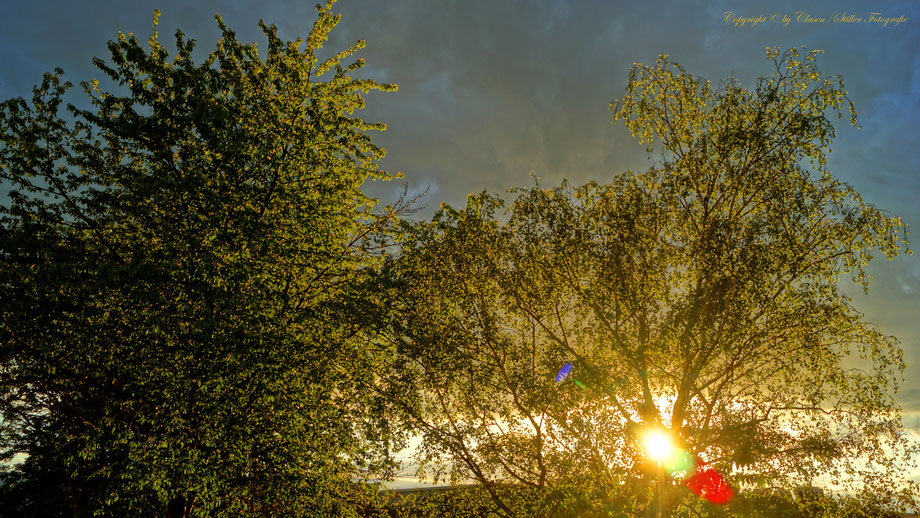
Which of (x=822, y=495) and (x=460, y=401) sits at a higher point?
(x=460, y=401)

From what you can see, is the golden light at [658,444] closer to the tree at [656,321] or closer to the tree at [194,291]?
the tree at [656,321]

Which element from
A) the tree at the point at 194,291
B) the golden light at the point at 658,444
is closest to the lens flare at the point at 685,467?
the golden light at the point at 658,444

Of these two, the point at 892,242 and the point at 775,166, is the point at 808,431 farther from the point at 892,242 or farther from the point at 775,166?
the point at 775,166

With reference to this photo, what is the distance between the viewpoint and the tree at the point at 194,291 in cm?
1490

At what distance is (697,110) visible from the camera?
22156mm

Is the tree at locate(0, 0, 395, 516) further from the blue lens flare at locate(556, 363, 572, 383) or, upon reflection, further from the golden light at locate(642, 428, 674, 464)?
the golden light at locate(642, 428, 674, 464)

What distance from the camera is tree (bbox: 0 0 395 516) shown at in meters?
14.9

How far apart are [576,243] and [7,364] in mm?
21264

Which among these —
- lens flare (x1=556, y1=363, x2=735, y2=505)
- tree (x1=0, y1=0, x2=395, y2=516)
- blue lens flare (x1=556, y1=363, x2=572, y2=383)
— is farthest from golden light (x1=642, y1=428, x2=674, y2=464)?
tree (x1=0, y1=0, x2=395, y2=516)

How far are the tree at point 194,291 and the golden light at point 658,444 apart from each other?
9856 mm

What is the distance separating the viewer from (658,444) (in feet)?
63.4

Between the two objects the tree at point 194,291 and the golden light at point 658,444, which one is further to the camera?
the golden light at point 658,444

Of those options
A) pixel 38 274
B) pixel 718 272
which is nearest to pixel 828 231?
pixel 718 272

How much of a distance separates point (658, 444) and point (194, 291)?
56.1 feet
